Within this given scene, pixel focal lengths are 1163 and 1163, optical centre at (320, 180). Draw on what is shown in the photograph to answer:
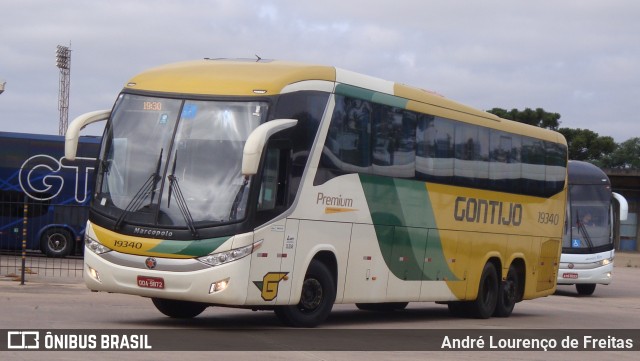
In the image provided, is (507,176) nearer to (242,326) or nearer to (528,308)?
(528,308)

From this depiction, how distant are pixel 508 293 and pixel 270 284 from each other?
29.5 ft

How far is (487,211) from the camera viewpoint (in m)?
21.9

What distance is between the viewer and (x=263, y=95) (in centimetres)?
1551

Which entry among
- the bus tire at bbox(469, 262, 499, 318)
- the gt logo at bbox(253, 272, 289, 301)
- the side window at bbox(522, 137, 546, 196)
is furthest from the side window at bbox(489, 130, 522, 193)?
the gt logo at bbox(253, 272, 289, 301)

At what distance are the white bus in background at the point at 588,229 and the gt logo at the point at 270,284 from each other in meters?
19.7

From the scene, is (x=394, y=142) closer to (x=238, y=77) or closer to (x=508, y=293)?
(x=238, y=77)

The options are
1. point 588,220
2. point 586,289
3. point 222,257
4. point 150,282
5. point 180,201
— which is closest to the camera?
point 222,257

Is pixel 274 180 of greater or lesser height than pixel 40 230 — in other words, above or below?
above

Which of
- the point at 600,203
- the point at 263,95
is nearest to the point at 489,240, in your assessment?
the point at 263,95

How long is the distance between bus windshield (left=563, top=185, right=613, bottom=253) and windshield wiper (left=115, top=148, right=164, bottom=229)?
21028mm

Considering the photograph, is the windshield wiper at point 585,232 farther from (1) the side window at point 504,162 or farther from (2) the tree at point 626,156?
(2) the tree at point 626,156

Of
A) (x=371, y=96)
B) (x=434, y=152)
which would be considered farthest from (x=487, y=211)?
(x=371, y=96)

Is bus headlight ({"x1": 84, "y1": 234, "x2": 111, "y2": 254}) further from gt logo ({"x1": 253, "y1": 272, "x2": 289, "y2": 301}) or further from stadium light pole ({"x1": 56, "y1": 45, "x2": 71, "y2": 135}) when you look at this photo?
stadium light pole ({"x1": 56, "y1": 45, "x2": 71, "y2": 135})

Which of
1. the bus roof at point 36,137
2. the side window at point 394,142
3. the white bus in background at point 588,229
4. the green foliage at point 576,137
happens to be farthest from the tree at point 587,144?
the side window at point 394,142
